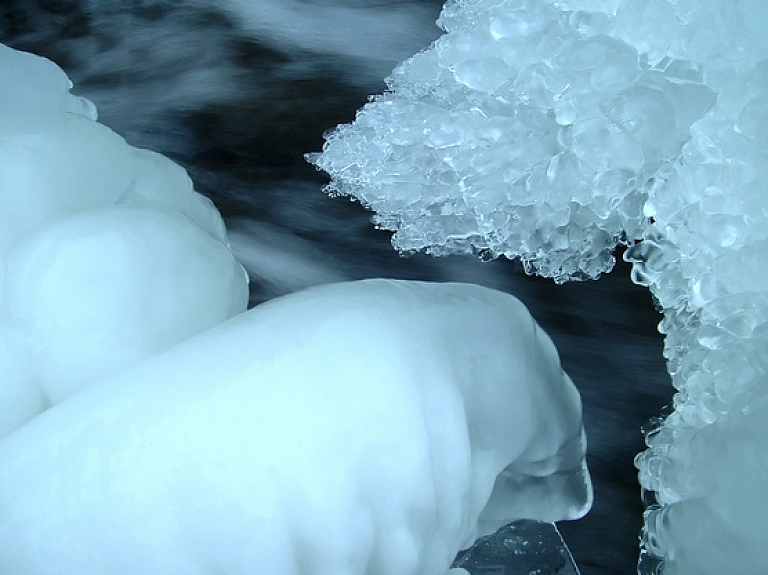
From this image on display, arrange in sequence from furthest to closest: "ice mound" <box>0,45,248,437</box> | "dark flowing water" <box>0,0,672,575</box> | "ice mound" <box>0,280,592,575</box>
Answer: "dark flowing water" <box>0,0,672,575</box>, "ice mound" <box>0,45,248,437</box>, "ice mound" <box>0,280,592,575</box>

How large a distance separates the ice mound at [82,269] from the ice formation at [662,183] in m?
0.39

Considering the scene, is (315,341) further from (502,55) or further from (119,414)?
(502,55)

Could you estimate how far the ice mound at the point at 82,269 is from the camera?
0.86 meters

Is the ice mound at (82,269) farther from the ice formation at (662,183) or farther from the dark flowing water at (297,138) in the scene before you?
the dark flowing water at (297,138)

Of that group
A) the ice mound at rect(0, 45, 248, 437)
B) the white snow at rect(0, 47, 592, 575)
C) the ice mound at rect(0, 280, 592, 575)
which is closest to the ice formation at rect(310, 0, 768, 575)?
the white snow at rect(0, 47, 592, 575)

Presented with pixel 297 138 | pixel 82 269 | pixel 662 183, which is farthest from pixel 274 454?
pixel 297 138

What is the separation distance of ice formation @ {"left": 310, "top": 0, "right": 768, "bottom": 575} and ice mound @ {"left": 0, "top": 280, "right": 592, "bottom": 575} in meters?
0.26

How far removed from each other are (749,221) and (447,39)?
483 mm

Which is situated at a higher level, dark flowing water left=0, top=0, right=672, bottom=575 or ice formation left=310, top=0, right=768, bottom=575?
ice formation left=310, top=0, right=768, bottom=575

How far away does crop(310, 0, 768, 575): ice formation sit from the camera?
927 millimetres

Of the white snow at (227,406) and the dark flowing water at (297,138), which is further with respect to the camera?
the dark flowing water at (297,138)

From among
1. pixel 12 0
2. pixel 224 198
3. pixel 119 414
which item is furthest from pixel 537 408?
pixel 12 0

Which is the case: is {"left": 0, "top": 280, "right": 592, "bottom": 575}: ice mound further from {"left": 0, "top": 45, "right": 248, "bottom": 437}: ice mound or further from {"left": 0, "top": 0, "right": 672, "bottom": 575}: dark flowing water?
{"left": 0, "top": 0, "right": 672, "bottom": 575}: dark flowing water

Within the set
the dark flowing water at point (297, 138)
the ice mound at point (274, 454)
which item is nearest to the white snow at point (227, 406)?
the ice mound at point (274, 454)
